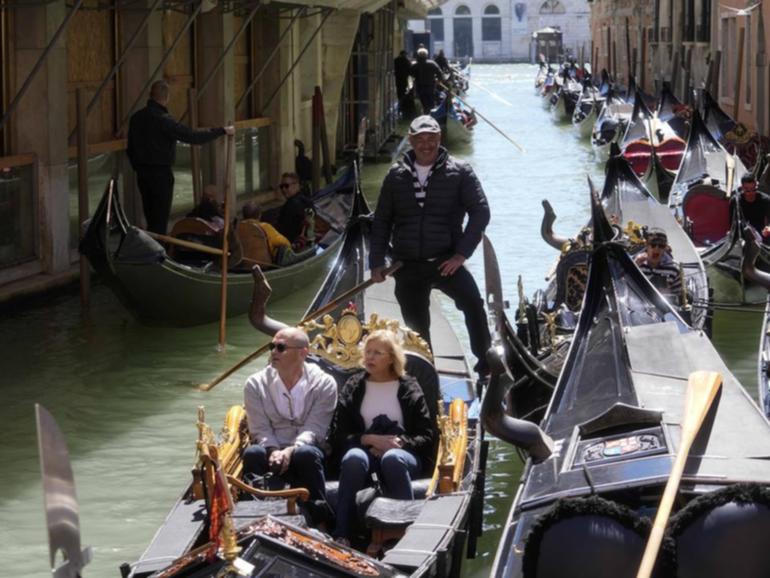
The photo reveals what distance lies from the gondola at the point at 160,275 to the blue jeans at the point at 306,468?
1.85 meters

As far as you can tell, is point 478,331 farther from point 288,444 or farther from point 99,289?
point 99,289

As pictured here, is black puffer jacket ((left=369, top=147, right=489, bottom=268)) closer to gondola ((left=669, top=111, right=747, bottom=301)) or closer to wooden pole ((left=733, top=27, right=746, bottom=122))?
gondola ((left=669, top=111, right=747, bottom=301))

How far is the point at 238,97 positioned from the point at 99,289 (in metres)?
→ 2.74

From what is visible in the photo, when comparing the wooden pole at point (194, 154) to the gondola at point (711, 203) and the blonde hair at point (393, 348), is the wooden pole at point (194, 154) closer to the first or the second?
the gondola at point (711, 203)

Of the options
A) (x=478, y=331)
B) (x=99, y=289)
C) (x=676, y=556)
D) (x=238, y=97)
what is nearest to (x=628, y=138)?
(x=238, y=97)

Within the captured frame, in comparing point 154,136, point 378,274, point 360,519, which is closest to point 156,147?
point 154,136

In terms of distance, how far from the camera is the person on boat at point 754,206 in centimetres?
634

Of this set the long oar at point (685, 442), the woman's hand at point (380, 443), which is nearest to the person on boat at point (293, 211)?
the woman's hand at point (380, 443)

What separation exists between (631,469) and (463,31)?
44.2m

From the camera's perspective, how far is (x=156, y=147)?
6234 mm

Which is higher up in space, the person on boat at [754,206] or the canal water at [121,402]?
the person on boat at [754,206]

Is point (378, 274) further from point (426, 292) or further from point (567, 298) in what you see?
point (567, 298)

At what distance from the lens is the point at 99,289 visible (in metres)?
6.68

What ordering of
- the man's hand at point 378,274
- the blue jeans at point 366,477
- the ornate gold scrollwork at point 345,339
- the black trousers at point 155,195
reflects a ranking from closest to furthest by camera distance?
the blue jeans at point 366,477
the ornate gold scrollwork at point 345,339
the man's hand at point 378,274
the black trousers at point 155,195
